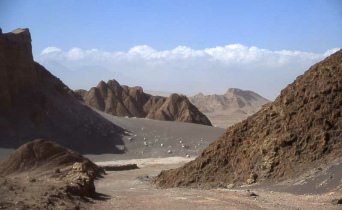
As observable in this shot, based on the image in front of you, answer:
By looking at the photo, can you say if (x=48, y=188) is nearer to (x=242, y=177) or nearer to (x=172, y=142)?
(x=242, y=177)

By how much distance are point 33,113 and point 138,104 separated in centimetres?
4505

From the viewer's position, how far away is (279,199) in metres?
18.1

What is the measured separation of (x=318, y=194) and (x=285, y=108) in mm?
6438

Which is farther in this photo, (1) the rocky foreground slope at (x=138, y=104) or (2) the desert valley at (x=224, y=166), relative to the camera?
(1) the rocky foreground slope at (x=138, y=104)

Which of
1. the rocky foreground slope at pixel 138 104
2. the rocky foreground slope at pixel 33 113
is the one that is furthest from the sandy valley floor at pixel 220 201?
the rocky foreground slope at pixel 138 104

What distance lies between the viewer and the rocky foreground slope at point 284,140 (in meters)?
22.5

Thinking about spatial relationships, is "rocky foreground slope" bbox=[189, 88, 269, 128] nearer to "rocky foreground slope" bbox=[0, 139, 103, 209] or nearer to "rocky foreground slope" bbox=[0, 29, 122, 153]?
"rocky foreground slope" bbox=[0, 29, 122, 153]

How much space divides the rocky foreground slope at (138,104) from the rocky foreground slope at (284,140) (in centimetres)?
6145

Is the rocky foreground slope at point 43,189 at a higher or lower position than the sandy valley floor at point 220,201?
higher

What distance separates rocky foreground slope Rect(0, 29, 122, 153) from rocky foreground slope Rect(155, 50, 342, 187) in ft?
88.5

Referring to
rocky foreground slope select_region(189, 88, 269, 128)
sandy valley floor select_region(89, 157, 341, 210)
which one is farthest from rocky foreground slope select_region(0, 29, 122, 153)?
rocky foreground slope select_region(189, 88, 269, 128)

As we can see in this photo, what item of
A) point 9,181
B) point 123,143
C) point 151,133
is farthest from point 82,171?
point 151,133

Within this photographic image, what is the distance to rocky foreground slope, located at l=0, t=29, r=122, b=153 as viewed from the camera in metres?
52.2

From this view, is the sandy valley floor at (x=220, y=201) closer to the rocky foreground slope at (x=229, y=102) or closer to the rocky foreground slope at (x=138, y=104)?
the rocky foreground slope at (x=138, y=104)
